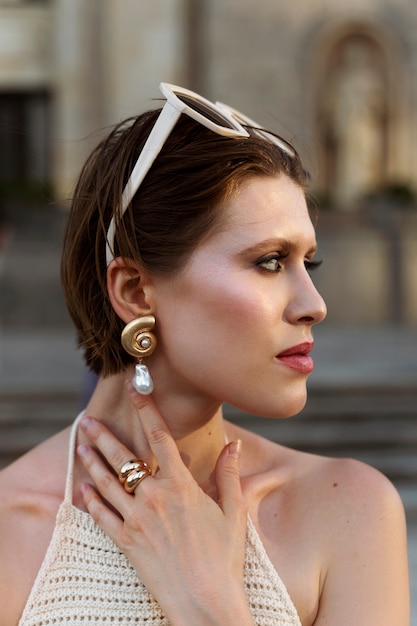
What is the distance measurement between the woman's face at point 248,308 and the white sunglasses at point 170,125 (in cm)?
11

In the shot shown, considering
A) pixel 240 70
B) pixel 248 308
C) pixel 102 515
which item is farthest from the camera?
pixel 240 70

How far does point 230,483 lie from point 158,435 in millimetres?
→ 165

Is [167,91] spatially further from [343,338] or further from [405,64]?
[405,64]

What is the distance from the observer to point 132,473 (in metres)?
1.81

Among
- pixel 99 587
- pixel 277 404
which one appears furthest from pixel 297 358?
pixel 99 587

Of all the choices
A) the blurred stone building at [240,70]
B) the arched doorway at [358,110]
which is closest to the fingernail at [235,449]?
the blurred stone building at [240,70]

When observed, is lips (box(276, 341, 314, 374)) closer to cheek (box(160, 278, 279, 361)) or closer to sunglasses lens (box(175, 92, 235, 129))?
cheek (box(160, 278, 279, 361))

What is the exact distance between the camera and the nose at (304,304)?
1739 mm

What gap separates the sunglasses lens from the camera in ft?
5.81

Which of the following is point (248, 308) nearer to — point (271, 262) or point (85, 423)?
point (271, 262)

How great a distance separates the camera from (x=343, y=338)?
1330 cm

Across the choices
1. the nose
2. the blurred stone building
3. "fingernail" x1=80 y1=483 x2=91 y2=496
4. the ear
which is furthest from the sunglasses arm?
the blurred stone building

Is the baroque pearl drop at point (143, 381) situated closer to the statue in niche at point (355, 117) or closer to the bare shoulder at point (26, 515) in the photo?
the bare shoulder at point (26, 515)

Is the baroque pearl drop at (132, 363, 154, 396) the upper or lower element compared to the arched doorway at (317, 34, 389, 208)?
upper
